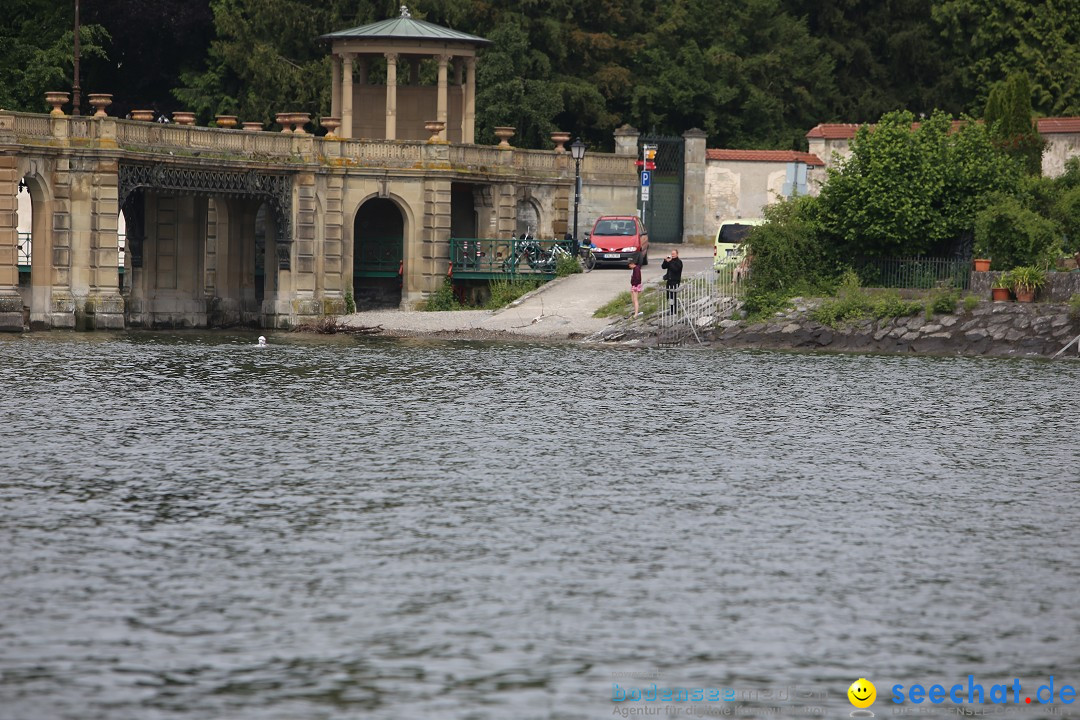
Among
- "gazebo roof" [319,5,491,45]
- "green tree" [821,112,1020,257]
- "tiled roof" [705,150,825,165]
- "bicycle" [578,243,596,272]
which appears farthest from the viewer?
"tiled roof" [705,150,825,165]

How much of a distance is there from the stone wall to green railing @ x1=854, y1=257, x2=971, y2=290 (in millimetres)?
1914

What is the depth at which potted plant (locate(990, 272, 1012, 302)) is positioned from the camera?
44197 millimetres

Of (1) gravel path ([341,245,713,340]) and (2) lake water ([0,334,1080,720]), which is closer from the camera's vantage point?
(2) lake water ([0,334,1080,720])

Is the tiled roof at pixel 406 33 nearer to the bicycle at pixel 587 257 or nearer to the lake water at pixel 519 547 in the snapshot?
the bicycle at pixel 587 257

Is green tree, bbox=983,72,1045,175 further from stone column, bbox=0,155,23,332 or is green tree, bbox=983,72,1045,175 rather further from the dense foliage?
stone column, bbox=0,155,23,332

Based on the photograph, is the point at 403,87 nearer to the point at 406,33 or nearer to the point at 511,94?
the point at 406,33

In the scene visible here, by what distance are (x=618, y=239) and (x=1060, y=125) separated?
1383 centimetres

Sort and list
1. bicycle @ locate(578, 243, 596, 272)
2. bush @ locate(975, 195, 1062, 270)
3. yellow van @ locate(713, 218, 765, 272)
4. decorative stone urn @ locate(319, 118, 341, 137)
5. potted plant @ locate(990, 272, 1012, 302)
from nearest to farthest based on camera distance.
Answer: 1. potted plant @ locate(990, 272, 1012, 302)
2. bush @ locate(975, 195, 1062, 270)
3. yellow van @ locate(713, 218, 765, 272)
4. decorative stone urn @ locate(319, 118, 341, 137)
5. bicycle @ locate(578, 243, 596, 272)

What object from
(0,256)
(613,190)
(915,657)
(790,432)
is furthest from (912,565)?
(613,190)

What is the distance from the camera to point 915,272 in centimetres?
4709

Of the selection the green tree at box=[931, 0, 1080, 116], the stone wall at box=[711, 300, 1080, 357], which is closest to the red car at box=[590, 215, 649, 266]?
the stone wall at box=[711, 300, 1080, 357]

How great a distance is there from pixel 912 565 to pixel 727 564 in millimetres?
1968

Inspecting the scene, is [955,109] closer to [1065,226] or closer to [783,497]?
[1065,226]

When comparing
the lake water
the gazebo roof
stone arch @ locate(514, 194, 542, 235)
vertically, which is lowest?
the lake water
